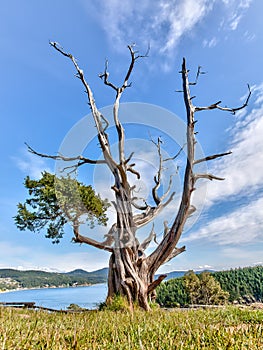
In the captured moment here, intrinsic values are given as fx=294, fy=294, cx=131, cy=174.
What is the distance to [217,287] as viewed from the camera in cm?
2042

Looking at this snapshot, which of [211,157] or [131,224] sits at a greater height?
[211,157]

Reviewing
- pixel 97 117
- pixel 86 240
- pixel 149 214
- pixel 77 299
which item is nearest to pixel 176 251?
pixel 149 214

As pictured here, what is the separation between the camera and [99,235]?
9.80 meters

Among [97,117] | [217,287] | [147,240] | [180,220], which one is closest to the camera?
[180,220]

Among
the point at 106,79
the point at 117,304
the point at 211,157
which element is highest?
the point at 106,79

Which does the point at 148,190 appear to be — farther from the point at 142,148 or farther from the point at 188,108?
the point at 188,108

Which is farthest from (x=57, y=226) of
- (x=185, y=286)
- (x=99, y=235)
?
(x=185, y=286)

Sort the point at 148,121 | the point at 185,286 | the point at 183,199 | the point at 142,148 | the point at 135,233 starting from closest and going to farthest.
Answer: the point at 183,199 < the point at 135,233 < the point at 148,121 < the point at 142,148 < the point at 185,286

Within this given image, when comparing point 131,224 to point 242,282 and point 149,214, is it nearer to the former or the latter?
point 149,214

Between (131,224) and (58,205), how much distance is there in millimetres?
2554

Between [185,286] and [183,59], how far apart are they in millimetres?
16272

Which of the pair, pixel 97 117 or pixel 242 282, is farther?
pixel 242 282

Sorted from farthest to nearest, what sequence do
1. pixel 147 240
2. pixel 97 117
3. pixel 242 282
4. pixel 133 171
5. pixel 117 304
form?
pixel 242 282 → pixel 133 171 → pixel 97 117 → pixel 147 240 → pixel 117 304

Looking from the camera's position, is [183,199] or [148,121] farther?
[148,121]
